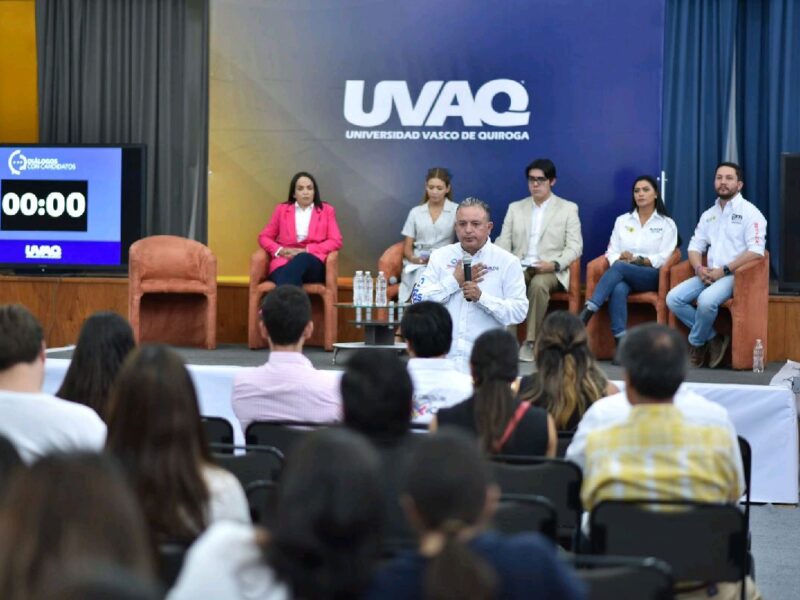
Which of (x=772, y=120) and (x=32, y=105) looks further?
(x=32, y=105)

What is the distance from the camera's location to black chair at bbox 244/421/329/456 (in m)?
3.73

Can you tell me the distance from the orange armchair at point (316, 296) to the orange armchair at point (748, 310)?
2496mm

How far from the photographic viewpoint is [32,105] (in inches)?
415

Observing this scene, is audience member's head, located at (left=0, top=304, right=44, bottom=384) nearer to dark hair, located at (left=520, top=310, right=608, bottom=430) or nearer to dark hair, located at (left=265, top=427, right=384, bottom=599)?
dark hair, located at (left=520, top=310, right=608, bottom=430)

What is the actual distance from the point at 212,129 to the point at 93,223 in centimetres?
Answer: 112

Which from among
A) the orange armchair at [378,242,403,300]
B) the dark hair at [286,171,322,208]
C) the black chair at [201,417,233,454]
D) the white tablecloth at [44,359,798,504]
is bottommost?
the white tablecloth at [44,359,798,504]

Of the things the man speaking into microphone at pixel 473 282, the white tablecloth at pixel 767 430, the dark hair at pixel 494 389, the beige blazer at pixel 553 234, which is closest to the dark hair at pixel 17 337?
the dark hair at pixel 494 389

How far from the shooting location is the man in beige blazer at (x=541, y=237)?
813cm

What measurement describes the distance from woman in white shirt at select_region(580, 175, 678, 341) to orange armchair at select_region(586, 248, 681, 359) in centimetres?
5

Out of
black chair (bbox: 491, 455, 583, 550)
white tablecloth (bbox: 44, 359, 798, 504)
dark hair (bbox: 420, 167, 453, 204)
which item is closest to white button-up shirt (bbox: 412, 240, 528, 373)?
white tablecloth (bbox: 44, 359, 798, 504)

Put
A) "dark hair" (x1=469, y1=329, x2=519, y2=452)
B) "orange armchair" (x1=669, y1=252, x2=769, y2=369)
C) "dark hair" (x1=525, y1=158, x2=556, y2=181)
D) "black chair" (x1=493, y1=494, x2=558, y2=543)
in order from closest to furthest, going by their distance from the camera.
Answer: "black chair" (x1=493, y1=494, x2=558, y2=543)
"dark hair" (x1=469, y1=329, x2=519, y2=452)
"orange armchair" (x1=669, y1=252, x2=769, y2=369)
"dark hair" (x1=525, y1=158, x2=556, y2=181)

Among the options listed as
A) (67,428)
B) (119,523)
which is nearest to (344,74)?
(67,428)

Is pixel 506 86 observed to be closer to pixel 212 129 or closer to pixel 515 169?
pixel 515 169

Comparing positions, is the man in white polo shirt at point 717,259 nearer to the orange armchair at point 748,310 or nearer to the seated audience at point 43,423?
the orange armchair at point 748,310
